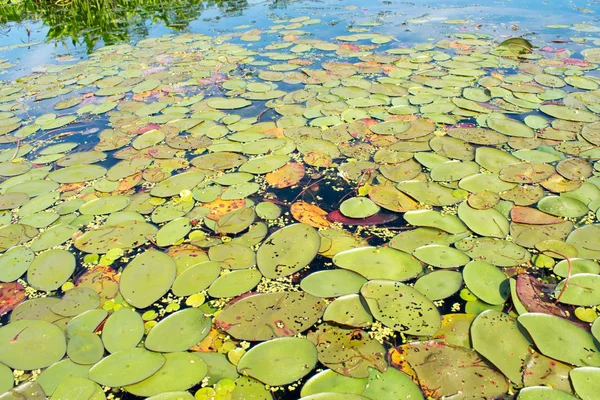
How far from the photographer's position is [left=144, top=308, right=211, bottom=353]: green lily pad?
6.31 feet

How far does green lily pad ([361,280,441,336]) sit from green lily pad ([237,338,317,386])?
0.38 m

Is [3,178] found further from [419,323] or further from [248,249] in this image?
[419,323]

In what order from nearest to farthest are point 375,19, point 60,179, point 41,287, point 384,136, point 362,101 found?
point 41,287, point 60,179, point 384,136, point 362,101, point 375,19

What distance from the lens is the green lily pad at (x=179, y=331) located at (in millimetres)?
1924

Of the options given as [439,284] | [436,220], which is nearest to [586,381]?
[439,284]

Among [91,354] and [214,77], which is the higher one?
[214,77]

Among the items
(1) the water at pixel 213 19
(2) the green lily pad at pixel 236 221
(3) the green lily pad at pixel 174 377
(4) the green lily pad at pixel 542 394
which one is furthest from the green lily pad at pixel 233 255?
(1) the water at pixel 213 19

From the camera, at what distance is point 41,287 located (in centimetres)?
230

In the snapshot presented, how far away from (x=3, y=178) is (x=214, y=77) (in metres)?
2.44

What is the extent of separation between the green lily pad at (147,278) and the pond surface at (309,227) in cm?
1

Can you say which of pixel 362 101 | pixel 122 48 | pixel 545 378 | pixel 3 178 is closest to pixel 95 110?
pixel 3 178

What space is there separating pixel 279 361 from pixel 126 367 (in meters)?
0.67

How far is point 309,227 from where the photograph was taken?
2.54 metres

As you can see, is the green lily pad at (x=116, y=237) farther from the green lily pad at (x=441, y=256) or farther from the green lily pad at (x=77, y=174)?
the green lily pad at (x=441, y=256)
